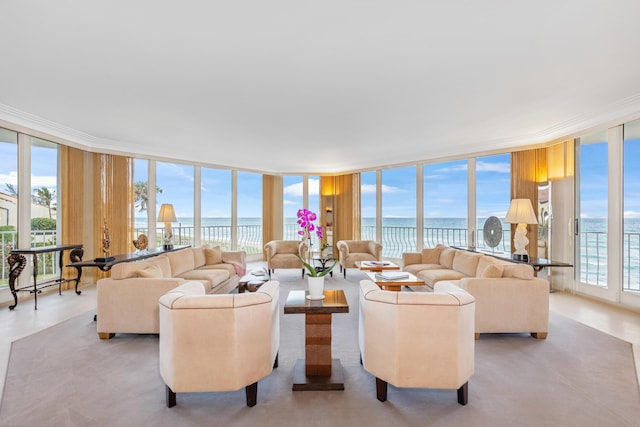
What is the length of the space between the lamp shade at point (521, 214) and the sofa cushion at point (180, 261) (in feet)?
15.3

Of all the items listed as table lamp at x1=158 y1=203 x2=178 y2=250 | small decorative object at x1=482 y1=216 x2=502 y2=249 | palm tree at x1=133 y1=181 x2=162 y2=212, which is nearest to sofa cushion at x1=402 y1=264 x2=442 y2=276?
small decorative object at x1=482 y1=216 x2=502 y2=249

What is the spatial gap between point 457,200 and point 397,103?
9.33 meters

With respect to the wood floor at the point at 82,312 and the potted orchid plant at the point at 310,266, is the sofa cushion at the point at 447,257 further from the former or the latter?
the potted orchid plant at the point at 310,266

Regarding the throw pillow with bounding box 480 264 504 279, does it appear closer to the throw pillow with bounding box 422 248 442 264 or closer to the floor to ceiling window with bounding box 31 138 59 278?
the throw pillow with bounding box 422 248 442 264

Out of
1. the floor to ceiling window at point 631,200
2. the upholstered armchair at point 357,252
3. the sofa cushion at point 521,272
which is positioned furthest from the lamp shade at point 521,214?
the upholstered armchair at point 357,252

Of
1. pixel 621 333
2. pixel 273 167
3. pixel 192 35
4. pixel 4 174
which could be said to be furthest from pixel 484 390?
pixel 273 167

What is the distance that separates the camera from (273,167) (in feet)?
28.1

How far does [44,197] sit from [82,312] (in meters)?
2.37

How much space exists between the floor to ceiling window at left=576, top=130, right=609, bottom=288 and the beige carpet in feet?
7.29

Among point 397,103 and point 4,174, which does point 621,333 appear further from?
point 4,174

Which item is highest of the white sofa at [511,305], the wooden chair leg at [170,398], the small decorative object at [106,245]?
the small decorative object at [106,245]

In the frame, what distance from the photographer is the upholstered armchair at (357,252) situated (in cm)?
626

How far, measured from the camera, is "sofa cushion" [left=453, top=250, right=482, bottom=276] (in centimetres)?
418

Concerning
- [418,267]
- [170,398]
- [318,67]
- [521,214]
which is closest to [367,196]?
[418,267]
